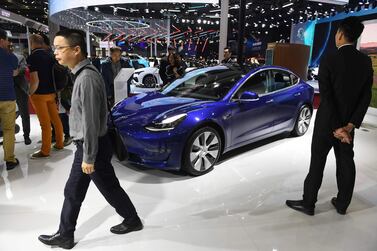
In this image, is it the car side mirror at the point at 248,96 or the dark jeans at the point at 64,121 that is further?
the dark jeans at the point at 64,121

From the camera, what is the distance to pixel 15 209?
2998mm

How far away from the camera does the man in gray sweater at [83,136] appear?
2.06 m

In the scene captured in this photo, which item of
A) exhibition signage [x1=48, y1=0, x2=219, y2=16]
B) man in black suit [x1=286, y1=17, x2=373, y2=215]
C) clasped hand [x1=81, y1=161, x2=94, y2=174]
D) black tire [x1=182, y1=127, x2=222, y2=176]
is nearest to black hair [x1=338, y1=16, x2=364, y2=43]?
man in black suit [x1=286, y1=17, x2=373, y2=215]

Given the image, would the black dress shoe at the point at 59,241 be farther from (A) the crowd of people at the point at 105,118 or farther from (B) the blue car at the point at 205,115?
(B) the blue car at the point at 205,115

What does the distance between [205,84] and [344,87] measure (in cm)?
202

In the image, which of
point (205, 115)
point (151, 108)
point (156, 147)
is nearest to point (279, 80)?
point (205, 115)

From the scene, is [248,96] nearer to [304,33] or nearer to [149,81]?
[149,81]

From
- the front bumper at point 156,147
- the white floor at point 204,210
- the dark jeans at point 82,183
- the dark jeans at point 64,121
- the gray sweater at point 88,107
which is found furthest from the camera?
the dark jeans at point 64,121

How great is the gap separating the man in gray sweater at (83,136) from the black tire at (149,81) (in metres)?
9.70

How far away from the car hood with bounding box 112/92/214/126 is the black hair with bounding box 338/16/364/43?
166cm

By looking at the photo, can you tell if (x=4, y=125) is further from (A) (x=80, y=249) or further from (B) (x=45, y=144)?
(A) (x=80, y=249)

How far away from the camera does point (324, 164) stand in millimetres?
2971

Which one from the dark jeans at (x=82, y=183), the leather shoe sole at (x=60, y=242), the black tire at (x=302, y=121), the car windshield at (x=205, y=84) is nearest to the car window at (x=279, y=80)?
the black tire at (x=302, y=121)

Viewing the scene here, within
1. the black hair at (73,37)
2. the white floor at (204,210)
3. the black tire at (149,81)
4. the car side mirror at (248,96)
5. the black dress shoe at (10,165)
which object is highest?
the black hair at (73,37)
